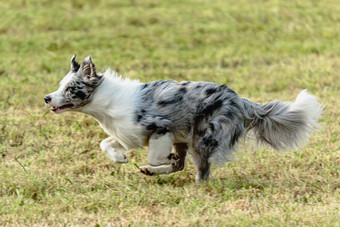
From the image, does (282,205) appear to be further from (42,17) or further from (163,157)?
(42,17)

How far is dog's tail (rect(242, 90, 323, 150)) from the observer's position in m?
5.91

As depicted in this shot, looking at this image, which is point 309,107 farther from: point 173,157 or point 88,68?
point 88,68

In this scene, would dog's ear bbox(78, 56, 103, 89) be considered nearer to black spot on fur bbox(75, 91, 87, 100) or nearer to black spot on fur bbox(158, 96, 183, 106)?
black spot on fur bbox(75, 91, 87, 100)

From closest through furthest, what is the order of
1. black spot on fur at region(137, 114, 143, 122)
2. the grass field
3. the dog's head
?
the grass field, black spot on fur at region(137, 114, 143, 122), the dog's head

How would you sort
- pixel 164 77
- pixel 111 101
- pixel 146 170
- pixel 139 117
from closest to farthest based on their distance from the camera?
pixel 139 117 < pixel 111 101 < pixel 146 170 < pixel 164 77

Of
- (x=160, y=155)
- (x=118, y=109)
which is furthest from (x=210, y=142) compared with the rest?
(x=118, y=109)

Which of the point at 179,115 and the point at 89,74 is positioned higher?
the point at 89,74

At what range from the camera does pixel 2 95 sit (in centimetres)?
887

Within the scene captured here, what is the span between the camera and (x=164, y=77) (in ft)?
33.0

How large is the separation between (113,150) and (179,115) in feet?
2.53

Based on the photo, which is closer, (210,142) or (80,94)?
(210,142)

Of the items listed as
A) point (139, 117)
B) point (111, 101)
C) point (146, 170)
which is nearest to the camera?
point (139, 117)

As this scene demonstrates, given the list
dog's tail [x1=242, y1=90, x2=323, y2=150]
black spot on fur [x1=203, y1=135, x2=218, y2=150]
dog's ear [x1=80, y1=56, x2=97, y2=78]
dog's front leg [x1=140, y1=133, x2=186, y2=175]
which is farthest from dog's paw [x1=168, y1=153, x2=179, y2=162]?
dog's ear [x1=80, y1=56, x2=97, y2=78]

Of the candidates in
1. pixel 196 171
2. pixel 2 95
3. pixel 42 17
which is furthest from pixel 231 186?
pixel 42 17
